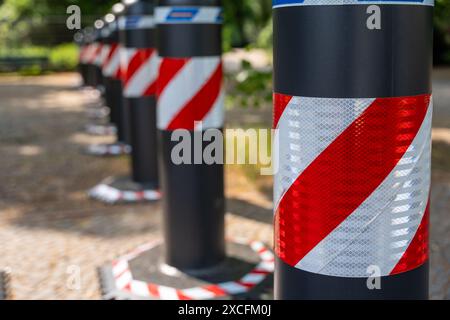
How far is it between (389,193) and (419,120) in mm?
242

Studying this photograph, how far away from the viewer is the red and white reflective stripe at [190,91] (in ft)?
12.6

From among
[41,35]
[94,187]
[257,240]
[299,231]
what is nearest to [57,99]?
[94,187]

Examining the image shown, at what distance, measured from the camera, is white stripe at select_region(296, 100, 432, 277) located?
180 centimetres

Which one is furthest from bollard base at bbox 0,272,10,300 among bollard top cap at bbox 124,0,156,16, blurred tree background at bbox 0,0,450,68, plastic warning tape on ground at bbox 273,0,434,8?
blurred tree background at bbox 0,0,450,68

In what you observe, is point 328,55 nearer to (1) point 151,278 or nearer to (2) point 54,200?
(1) point 151,278

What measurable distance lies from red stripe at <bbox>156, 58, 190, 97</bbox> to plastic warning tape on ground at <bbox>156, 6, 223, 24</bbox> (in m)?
0.24

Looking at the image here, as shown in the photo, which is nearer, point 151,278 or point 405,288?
point 405,288

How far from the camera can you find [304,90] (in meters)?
1.82

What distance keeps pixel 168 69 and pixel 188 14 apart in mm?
373

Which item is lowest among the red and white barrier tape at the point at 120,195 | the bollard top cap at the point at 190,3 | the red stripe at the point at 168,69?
the red and white barrier tape at the point at 120,195

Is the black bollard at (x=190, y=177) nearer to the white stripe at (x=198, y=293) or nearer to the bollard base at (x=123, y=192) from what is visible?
the white stripe at (x=198, y=293)

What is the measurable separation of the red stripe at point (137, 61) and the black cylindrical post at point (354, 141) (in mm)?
4607

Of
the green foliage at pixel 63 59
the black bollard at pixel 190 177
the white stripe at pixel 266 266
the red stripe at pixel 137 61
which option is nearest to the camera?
the black bollard at pixel 190 177

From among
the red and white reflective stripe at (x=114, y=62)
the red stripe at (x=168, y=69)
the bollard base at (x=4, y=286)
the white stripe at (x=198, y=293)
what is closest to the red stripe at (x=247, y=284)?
the white stripe at (x=198, y=293)
